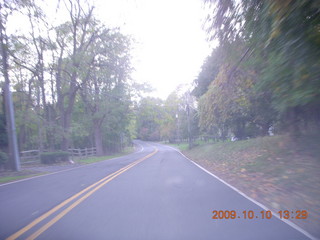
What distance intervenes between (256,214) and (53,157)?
63.0ft

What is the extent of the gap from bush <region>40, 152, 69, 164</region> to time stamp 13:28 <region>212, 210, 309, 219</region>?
Answer: 18.5 metres

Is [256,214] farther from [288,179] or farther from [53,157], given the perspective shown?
[53,157]

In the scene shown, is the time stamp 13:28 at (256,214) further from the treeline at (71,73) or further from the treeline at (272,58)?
the treeline at (71,73)

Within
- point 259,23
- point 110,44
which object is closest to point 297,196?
point 259,23

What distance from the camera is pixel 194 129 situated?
37500 mm

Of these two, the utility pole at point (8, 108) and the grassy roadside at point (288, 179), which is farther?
the utility pole at point (8, 108)

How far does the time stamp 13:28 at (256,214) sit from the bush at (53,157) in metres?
18.5

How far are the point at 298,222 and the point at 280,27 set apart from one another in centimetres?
395

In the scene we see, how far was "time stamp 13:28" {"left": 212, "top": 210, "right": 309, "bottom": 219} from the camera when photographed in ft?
16.5

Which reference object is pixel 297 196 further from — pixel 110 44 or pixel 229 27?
pixel 110 44

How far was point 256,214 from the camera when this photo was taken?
5.25 metres

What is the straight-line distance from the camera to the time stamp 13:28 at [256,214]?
504cm

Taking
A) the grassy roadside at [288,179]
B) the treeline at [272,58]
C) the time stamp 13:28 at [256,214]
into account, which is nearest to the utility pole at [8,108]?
the treeline at [272,58]

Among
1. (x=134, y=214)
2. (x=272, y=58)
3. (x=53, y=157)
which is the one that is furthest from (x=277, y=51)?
(x=53, y=157)
